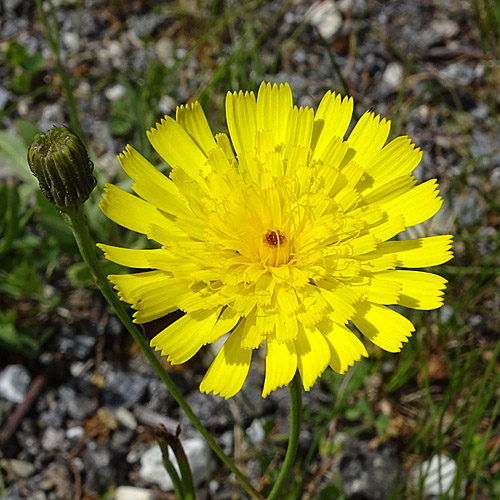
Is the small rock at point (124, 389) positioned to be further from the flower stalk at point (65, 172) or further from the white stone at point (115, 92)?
the white stone at point (115, 92)

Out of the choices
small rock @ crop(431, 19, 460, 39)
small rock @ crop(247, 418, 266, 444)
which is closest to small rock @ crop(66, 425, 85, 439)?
small rock @ crop(247, 418, 266, 444)

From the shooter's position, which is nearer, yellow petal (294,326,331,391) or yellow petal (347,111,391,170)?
yellow petal (294,326,331,391)

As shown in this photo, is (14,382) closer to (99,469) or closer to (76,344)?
(76,344)

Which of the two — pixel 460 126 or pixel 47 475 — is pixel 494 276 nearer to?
pixel 460 126

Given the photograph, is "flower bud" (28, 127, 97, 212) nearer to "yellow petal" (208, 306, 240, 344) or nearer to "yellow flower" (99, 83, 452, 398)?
"yellow flower" (99, 83, 452, 398)

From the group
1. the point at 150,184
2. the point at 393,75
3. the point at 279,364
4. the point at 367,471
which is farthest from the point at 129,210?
the point at 393,75

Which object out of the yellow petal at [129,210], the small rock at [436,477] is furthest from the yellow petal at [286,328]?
the small rock at [436,477]
